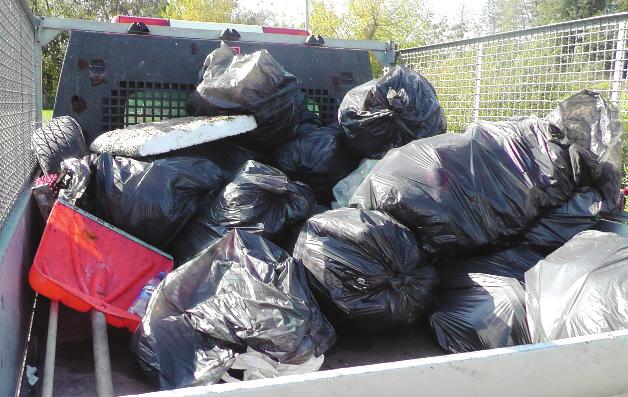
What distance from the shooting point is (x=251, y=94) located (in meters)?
2.73

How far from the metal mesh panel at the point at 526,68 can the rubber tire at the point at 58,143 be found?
214 cm

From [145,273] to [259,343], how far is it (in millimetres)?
713

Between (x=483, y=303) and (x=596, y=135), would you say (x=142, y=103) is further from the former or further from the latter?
(x=596, y=135)

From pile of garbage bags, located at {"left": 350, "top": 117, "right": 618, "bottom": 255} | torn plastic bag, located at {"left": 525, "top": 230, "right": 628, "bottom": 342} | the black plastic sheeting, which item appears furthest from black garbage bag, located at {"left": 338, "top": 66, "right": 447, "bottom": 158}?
torn plastic bag, located at {"left": 525, "top": 230, "right": 628, "bottom": 342}

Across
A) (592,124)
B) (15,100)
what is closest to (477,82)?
(592,124)

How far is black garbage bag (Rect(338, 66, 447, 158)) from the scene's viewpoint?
2.76 m

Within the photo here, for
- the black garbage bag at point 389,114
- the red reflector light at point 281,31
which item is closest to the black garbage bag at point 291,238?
the black garbage bag at point 389,114

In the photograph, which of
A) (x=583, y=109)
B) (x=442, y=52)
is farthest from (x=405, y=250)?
(x=442, y=52)

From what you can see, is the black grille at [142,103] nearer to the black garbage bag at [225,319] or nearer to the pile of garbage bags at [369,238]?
the pile of garbage bags at [369,238]

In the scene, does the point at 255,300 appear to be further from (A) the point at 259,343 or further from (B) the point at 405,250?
(B) the point at 405,250

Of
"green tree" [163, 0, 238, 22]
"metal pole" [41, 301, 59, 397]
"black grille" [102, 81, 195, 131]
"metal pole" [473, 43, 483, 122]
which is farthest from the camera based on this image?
"green tree" [163, 0, 238, 22]

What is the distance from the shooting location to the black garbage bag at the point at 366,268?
6.17 feet

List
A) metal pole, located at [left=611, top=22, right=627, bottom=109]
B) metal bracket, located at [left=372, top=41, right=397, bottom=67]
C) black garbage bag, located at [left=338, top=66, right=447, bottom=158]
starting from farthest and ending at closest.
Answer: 1. metal bracket, located at [left=372, top=41, right=397, bottom=67]
2. black garbage bag, located at [left=338, top=66, right=447, bottom=158]
3. metal pole, located at [left=611, top=22, right=627, bottom=109]

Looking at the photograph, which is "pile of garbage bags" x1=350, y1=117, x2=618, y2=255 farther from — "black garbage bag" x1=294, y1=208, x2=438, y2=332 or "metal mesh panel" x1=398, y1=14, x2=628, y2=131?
"metal mesh panel" x1=398, y1=14, x2=628, y2=131
